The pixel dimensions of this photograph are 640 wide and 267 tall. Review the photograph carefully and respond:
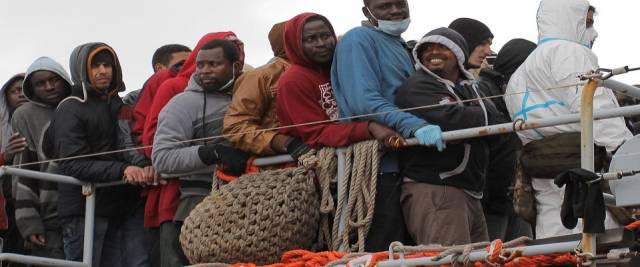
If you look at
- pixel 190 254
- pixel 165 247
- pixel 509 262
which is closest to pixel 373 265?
pixel 509 262

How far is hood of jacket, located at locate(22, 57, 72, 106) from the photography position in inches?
473

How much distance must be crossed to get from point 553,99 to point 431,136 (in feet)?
3.42

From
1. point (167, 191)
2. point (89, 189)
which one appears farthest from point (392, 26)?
point (89, 189)

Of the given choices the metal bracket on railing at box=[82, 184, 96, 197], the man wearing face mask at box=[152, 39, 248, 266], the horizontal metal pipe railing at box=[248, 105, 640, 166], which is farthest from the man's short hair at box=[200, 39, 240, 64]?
the horizontal metal pipe railing at box=[248, 105, 640, 166]

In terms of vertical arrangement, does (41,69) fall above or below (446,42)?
below

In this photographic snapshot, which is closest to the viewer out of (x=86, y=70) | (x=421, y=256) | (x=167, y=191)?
(x=421, y=256)

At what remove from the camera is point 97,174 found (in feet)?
35.4

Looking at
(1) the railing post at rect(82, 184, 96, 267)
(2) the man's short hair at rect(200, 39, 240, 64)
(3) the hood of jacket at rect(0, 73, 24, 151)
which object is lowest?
(1) the railing post at rect(82, 184, 96, 267)

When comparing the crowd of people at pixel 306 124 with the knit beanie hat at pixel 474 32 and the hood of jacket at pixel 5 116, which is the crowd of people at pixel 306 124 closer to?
the knit beanie hat at pixel 474 32

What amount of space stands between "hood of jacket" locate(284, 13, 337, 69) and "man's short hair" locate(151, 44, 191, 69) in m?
2.71

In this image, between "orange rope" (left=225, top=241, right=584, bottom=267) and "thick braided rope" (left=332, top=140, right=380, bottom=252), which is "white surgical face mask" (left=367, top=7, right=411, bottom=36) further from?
"orange rope" (left=225, top=241, right=584, bottom=267)

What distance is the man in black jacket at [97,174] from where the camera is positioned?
35.7 feet

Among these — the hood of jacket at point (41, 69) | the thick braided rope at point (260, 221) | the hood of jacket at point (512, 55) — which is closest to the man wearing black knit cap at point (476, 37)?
the hood of jacket at point (512, 55)

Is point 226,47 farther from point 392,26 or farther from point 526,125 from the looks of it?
point 526,125
